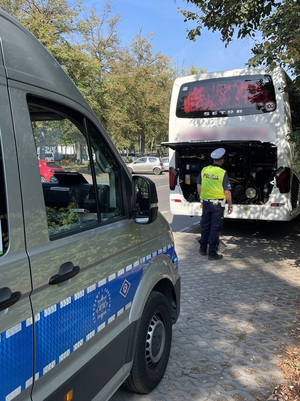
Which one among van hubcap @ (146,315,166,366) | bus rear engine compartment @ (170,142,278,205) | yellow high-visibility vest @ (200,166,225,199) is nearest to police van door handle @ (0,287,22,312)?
van hubcap @ (146,315,166,366)

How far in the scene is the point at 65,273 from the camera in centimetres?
171

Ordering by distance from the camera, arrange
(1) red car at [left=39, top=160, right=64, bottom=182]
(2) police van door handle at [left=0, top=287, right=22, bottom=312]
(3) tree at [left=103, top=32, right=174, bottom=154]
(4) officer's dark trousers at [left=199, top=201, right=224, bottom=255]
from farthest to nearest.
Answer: (3) tree at [left=103, top=32, right=174, bottom=154] → (4) officer's dark trousers at [left=199, top=201, right=224, bottom=255] → (1) red car at [left=39, top=160, right=64, bottom=182] → (2) police van door handle at [left=0, top=287, right=22, bottom=312]

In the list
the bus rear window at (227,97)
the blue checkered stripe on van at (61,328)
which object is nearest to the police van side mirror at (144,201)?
Result: the blue checkered stripe on van at (61,328)

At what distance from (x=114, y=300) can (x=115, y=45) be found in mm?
29744

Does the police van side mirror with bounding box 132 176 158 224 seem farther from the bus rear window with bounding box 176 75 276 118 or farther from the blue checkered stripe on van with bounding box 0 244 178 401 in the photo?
the bus rear window with bounding box 176 75 276 118

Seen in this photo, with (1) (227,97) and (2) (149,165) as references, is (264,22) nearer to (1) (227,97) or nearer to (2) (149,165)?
(1) (227,97)

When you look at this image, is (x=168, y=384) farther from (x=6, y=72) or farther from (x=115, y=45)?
(x=115, y=45)

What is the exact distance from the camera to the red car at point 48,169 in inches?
70.5

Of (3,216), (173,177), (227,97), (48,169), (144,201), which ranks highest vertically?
(227,97)

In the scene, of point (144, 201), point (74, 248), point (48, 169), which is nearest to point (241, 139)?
point (144, 201)

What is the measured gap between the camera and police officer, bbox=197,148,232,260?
6137mm

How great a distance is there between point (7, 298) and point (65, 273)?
36cm

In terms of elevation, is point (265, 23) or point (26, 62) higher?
point (265, 23)

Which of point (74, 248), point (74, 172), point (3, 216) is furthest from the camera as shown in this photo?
point (74, 172)
